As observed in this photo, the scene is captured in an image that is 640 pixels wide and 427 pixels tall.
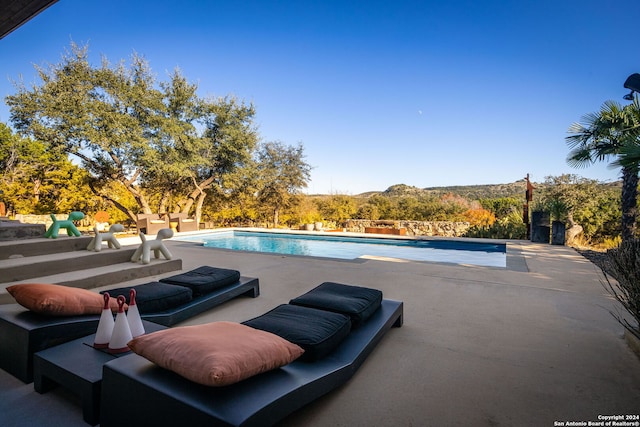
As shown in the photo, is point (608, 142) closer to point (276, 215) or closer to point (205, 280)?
point (205, 280)

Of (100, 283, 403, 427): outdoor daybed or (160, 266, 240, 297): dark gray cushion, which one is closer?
(100, 283, 403, 427): outdoor daybed

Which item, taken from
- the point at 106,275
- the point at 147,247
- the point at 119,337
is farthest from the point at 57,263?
the point at 119,337

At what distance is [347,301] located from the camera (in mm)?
2424

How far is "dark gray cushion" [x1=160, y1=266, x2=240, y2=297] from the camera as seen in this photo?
3102 millimetres

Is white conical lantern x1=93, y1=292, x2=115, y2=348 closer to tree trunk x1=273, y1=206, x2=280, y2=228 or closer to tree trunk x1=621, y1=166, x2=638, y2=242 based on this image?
tree trunk x1=621, y1=166, x2=638, y2=242

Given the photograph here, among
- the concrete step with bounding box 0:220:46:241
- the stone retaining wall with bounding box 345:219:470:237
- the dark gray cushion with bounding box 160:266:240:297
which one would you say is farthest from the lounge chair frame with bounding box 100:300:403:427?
the stone retaining wall with bounding box 345:219:470:237

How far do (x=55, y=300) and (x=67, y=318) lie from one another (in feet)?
0.45

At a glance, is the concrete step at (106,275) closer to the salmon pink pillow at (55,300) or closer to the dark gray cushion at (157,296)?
the dark gray cushion at (157,296)

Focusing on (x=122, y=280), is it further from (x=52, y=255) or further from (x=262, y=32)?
(x=262, y=32)

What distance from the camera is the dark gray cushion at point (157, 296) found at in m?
2.56

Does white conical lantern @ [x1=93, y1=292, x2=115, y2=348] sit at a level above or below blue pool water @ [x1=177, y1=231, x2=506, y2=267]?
above

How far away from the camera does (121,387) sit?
1.33 m

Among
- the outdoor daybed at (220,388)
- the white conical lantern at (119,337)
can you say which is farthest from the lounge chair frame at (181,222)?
the outdoor daybed at (220,388)

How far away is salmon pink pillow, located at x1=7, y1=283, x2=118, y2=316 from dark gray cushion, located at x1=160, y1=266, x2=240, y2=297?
923 mm
